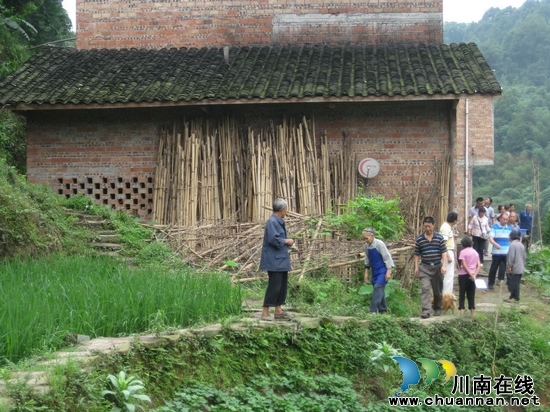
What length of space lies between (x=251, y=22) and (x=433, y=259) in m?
8.03

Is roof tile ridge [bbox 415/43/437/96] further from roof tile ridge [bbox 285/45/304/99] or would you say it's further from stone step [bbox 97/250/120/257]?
stone step [bbox 97/250/120/257]

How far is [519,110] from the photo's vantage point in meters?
44.8

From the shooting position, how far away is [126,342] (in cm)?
656

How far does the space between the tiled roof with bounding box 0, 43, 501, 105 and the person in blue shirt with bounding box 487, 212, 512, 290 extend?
253 centimetres

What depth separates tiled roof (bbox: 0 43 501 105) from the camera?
13.9 meters

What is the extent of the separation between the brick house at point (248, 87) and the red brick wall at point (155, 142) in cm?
2

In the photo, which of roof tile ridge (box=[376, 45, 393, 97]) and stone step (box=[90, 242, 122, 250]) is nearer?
stone step (box=[90, 242, 122, 250])

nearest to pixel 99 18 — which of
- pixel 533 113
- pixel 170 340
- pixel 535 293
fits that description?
pixel 535 293

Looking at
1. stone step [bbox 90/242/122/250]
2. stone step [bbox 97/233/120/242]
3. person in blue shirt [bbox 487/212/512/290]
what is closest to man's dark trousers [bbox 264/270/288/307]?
stone step [bbox 90/242/122/250]

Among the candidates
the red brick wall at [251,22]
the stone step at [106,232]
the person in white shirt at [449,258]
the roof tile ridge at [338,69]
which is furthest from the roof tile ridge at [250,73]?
the person in white shirt at [449,258]

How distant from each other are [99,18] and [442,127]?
7486mm

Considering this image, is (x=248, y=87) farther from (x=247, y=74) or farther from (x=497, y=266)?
(x=497, y=266)

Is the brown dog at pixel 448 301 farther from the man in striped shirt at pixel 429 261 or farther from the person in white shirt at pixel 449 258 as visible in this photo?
the man in striped shirt at pixel 429 261

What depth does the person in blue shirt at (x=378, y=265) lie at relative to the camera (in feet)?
34.0
